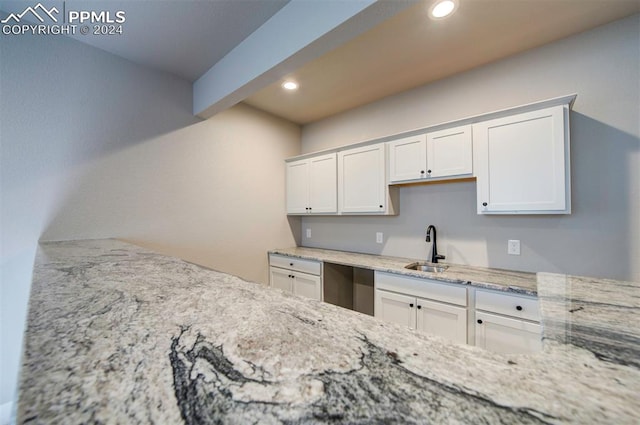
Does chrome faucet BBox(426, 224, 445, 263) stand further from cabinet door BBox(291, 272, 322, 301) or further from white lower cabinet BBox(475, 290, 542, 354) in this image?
cabinet door BBox(291, 272, 322, 301)

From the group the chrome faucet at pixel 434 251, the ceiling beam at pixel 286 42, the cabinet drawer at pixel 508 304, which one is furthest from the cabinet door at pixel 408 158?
the ceiling beam at pixel 286 42

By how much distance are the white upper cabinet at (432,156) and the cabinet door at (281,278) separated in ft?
5.30

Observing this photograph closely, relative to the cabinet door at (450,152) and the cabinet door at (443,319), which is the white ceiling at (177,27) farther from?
the cabinet door at (443,319)

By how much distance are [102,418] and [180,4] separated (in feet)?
6.82

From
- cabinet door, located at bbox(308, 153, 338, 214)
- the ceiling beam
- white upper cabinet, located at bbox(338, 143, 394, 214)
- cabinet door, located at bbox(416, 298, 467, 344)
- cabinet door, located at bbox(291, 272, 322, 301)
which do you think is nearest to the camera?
the ceiling beam

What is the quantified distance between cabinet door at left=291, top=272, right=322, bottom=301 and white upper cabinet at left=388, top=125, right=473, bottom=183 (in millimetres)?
1339

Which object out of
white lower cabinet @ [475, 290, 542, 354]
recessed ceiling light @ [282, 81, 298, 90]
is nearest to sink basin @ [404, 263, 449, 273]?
white lower cabinet @ [475, 290, 542, 354]

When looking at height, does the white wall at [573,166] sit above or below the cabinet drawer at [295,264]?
above

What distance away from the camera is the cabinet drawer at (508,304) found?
1514 millimetres

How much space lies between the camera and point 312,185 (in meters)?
3.08

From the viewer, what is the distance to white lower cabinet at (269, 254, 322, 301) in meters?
2.66

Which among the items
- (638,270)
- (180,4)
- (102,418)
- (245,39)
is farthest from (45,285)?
(638,270)

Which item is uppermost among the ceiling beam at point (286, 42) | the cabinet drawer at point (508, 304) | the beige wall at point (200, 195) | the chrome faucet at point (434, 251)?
the ceiling beam at point (286, 42)

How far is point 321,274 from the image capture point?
263cm
